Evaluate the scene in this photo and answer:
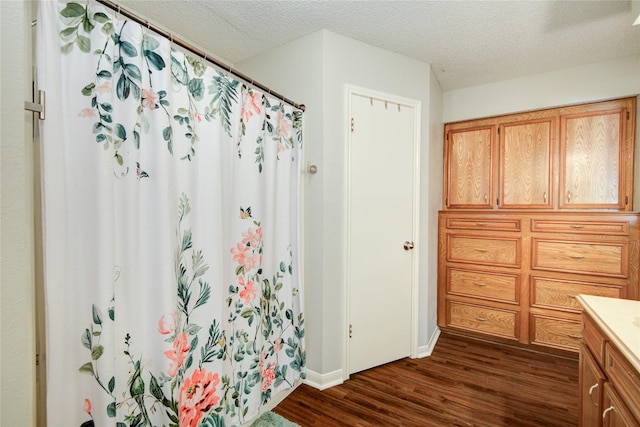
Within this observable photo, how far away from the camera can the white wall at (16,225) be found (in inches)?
30.8

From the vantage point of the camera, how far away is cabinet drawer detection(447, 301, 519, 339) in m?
2.63

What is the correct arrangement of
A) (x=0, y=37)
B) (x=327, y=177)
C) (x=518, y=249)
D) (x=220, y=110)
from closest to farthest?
(x=0, y=37)
(x=220, y=110)
(x=327, y=177)
(x=518, y=249)

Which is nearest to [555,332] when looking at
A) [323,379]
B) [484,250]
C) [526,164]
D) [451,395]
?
[484,250]

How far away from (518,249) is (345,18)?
8.10 feet

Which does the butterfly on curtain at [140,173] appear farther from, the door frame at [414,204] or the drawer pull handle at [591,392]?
the drawer pull handle at [591,392]

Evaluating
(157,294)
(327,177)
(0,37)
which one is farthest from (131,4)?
(157,294)

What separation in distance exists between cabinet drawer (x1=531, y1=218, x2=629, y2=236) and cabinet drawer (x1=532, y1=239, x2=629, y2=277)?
0.10 meters

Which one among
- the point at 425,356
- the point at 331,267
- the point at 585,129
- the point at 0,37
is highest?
the point at 585,129

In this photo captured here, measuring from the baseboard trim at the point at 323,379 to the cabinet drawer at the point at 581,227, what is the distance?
2.16 m

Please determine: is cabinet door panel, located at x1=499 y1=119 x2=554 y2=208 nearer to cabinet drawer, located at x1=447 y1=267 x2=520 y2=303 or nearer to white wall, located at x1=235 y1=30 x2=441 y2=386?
cabinet drawer, located at x1=447 y1=267 x2=520 y2=303

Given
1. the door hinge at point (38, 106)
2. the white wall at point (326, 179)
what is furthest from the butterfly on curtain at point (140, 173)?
the white wall at point (326, 179)

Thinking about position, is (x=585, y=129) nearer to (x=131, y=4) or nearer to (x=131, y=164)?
(x=131, y=164)

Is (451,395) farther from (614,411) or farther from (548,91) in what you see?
(548,91)

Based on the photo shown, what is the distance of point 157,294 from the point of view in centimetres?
114
